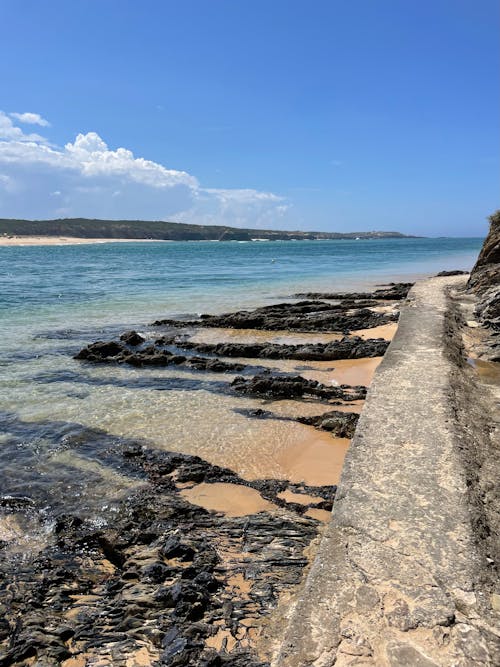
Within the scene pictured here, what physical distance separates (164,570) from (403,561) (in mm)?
1819

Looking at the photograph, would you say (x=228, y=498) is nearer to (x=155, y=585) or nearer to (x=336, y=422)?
(x=155, y=585)

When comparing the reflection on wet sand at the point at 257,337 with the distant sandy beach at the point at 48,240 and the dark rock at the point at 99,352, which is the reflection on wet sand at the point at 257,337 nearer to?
the dark rock at the point at 99,352

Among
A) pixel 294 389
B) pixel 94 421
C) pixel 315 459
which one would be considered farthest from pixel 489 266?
pixel 94 421

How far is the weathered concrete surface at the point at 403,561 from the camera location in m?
2.51

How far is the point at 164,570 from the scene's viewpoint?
374cm

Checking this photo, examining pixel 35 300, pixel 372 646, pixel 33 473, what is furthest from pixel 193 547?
pixel 35 300

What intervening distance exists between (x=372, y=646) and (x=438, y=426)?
3.11 m

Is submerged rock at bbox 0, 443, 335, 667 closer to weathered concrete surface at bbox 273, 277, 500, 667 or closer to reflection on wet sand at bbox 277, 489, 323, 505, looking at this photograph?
reflection on wet sand at bbox 277, 489, 323, 505

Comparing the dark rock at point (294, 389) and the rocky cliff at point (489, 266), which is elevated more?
the rocky cliff at point (489, 266)

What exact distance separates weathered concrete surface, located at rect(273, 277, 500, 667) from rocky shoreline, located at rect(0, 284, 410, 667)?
49cm

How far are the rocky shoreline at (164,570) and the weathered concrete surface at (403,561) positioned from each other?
0.49 m

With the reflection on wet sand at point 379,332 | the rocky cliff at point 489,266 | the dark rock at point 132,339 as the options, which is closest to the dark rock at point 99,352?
the dark rock at point 132,339

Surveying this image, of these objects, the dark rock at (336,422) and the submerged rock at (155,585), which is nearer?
the submerged rock at (155,585)

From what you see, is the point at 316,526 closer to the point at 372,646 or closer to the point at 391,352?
the point at 372,646
